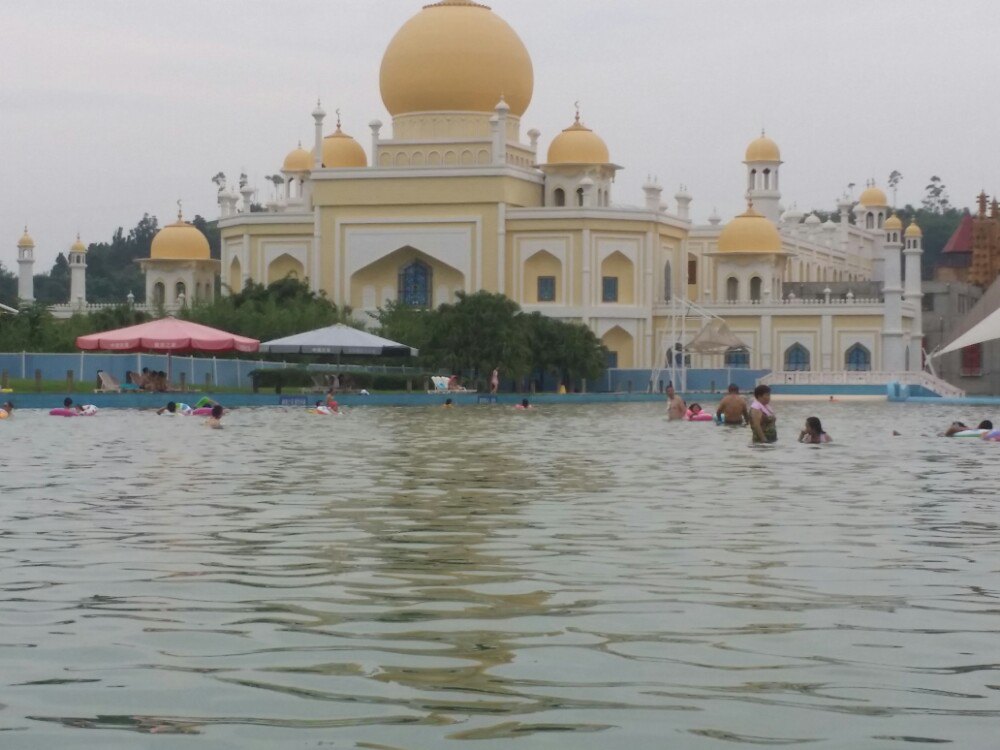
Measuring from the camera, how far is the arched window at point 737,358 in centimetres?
6894

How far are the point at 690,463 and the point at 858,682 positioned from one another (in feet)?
44.5

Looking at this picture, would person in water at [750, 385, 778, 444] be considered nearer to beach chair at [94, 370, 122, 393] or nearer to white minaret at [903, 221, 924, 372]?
beach chair at [94, 370, 122, 393]

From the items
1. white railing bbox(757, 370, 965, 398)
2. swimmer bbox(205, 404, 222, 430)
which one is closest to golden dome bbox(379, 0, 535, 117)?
white railing bbox(757, 370, 965, 398)

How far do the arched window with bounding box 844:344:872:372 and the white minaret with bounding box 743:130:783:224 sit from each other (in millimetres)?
13997

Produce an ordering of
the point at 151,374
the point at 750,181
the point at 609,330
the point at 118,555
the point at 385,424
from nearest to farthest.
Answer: the point at 118,555 → the point at 385,424 → the point at 151,374 → the point at 609,330 → the point at 750,181

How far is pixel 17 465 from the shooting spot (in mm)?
19031

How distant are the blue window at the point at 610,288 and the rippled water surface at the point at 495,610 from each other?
4914cm

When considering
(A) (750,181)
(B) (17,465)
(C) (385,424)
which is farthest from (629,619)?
(A) (750,181)

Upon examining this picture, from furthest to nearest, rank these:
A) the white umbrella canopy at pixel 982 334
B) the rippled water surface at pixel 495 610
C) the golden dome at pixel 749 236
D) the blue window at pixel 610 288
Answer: the golden dome at pixel 749 236, the blue window at pixel 610 288, the white umbrella canopy at pixel 982 334, the rippled water surface at pixel 495 610

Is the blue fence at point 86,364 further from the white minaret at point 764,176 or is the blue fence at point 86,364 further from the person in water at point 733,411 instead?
the white minaret at point 764,176

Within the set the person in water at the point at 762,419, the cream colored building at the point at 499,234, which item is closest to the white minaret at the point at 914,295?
the cream colored building at the point at 499,234

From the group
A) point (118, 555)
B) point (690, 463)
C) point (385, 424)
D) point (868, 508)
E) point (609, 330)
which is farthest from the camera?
point (609, 330)

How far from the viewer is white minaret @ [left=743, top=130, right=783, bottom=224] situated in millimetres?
82312

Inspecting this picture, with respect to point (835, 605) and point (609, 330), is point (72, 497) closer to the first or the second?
point (835, 605)
